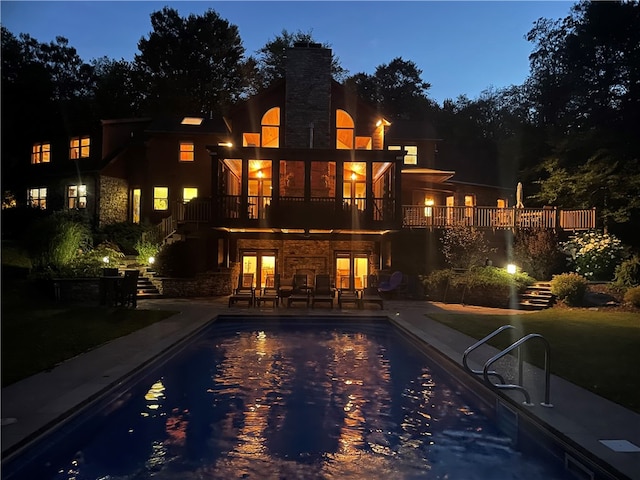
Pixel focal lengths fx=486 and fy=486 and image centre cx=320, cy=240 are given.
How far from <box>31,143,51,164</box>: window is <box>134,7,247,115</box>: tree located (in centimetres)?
1401

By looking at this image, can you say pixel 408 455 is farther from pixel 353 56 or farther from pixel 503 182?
pixel 353 56

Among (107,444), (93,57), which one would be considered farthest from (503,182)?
(93,57)

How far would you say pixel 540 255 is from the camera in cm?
2169

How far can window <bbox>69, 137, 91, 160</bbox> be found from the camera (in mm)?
30633

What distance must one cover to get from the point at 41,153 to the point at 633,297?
112 ft

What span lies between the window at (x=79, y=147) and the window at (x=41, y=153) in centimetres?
242

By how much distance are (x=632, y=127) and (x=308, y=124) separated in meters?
16.0

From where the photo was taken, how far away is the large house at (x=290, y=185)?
2019 cm

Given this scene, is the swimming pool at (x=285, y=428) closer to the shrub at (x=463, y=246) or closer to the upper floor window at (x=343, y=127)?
the shrub at (x=463, y=246)

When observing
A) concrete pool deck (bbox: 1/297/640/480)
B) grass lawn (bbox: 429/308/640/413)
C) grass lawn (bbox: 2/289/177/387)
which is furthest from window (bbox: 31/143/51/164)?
grass lawn (bbox: 429/308/640/413)

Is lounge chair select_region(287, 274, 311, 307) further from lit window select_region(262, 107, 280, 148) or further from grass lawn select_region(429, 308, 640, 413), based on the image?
lit window select_region(262, 107, 280, 148)

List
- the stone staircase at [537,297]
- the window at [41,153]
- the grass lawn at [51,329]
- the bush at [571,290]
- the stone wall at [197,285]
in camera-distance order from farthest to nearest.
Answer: the window at [41,153]
the stone wall at [197,285]
the stone staircase at [537,297]
the bush at [571,290]
the grass lawn at [51,329]

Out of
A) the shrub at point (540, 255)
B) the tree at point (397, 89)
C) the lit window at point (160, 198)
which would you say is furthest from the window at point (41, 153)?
the shrub at point (540, 255)

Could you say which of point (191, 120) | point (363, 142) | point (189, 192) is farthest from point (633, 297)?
point (191, 120)
